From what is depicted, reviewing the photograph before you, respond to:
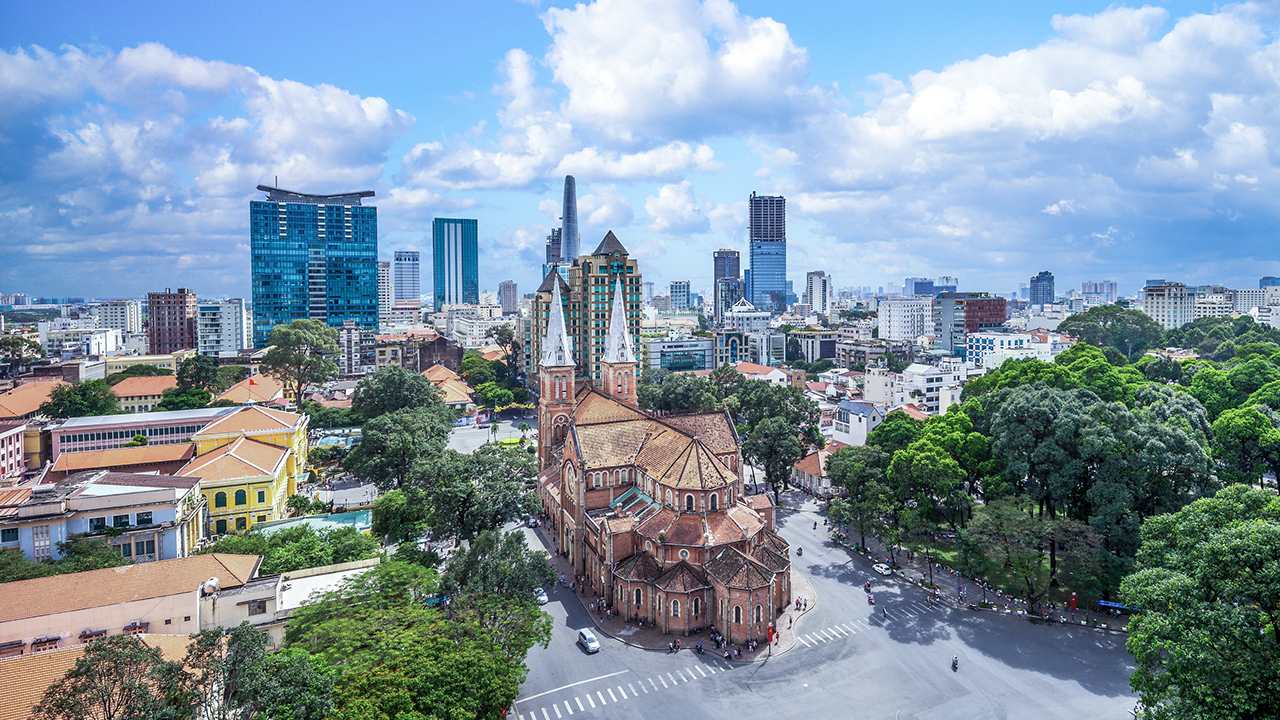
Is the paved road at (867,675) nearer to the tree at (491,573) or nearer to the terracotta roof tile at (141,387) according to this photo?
the tree at (491,573)

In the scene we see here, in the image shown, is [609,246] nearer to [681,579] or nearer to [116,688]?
[681,579]

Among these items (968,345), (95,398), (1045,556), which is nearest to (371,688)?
(1045,556)

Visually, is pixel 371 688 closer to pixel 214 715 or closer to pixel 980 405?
pixel 214 715

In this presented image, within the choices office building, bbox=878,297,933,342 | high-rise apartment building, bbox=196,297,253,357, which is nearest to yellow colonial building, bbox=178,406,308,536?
high-rise apartment building, bbox=196,297,253,357

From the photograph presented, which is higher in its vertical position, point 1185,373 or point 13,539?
point 1185,373

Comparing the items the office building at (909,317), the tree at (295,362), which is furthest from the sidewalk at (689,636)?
the office building at (909,317)
